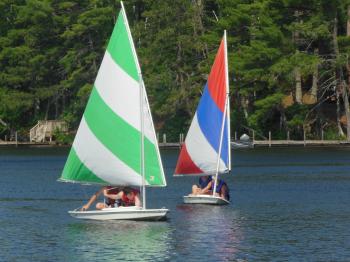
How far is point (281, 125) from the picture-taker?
108m

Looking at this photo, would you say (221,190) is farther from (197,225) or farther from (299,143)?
(299,143)

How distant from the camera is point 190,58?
114 m

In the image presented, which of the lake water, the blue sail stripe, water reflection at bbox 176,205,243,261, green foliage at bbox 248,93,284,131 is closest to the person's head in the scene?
the lake water

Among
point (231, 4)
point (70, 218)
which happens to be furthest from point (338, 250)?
point (231, 4)

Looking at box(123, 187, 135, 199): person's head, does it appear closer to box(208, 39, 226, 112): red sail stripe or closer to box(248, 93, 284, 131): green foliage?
box(208, 39, 226, 112): red sail stripe

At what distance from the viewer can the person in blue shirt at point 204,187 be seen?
5206 centimetres

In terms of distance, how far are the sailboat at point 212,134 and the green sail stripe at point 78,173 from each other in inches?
319

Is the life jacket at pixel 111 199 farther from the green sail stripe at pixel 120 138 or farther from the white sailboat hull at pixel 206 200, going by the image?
the white sailboat hull at pixel 206 200

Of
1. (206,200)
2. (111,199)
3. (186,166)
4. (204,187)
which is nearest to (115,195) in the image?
(111,199)

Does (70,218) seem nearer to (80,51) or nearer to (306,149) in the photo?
(306,149)

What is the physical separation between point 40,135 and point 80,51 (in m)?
10.8

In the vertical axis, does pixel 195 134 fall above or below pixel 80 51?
below

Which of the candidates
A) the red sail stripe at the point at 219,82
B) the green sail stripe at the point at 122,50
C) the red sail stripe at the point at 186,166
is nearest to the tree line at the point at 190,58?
the red sail stripe at the point at 219,82

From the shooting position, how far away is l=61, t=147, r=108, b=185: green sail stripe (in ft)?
147
